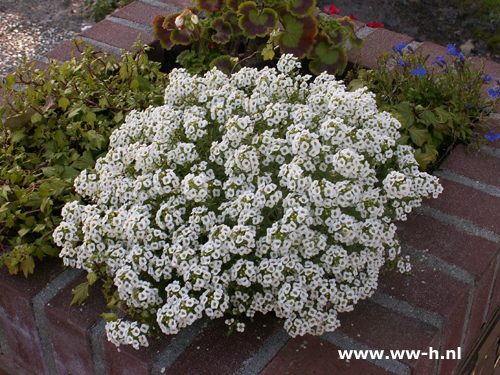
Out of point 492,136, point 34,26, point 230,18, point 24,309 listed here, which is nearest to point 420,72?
point 492,136

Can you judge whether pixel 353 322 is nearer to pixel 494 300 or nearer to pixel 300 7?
pixel 494 300

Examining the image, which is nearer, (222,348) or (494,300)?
(222,348)

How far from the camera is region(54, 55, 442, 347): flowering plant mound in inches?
61.1

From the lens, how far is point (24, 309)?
72.6 inches

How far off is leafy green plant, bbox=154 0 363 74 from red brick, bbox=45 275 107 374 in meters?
1.25

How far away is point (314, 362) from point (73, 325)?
29.4 inches

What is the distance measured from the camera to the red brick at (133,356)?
161cm

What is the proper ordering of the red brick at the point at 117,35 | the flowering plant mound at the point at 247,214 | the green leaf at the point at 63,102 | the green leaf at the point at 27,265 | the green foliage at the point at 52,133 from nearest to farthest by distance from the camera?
the flowering plant mound at the point at 247,214 < the green leaf at the point at 27,265 < the green foliage at the point at 52,133 < the green leaf at the point at 63,102 < the red brick at the point at 117,35

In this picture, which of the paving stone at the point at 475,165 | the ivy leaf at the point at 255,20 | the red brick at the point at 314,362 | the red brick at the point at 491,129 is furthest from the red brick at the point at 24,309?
the red brick at the point at 491,129

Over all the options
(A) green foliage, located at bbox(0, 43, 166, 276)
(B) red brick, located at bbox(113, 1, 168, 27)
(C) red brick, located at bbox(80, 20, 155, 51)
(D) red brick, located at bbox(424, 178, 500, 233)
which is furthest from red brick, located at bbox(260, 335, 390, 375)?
(B) red brick, located at bbox(113, 1, 168, 27)

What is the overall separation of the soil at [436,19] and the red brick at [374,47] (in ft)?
2.56

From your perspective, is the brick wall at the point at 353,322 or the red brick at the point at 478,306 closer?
the brick wall at the point at 353,322

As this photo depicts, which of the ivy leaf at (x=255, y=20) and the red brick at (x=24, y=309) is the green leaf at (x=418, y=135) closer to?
the ivy leaf at (x=255, y=20)

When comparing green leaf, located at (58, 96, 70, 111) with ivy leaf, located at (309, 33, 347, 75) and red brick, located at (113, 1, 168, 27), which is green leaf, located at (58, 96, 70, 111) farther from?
ivy leaf, located at (309, 33, 347, 75)
